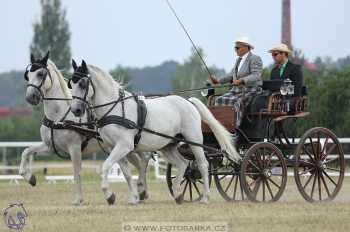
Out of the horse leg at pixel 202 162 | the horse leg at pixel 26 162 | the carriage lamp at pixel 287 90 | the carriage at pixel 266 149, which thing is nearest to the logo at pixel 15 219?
the horse leg at pixel 26 162

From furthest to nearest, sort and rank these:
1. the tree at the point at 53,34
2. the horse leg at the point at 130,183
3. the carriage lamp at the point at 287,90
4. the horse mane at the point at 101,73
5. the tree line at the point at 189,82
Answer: the tree at the point at 53,34 → the tree line at the point at 189,82 → the carriage lamp at the point at 287,90 → the horse leg at the point at 130,183 → the horse mane at the point at 101,73

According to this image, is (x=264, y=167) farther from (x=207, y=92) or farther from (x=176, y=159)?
(x=207, y=92)

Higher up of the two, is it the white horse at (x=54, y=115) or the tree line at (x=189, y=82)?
the tree line at (x=189, y=82)

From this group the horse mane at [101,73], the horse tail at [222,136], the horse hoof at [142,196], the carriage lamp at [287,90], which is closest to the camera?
the horse mane at [101,73]

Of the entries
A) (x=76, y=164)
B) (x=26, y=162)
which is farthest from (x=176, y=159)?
(x=26, y=162)

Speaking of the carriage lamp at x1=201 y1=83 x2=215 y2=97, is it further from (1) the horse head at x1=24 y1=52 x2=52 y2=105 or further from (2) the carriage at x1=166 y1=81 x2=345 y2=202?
(1) the horse head at x1=24 y1=52 x2=52 y2=105

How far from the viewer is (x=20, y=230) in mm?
10516

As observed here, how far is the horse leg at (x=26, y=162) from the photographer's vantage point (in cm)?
1406

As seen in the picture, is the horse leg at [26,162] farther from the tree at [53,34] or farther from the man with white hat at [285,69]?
the tree at [53,34]

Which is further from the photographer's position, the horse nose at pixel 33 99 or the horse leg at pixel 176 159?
the horse leg at pixel 176 159

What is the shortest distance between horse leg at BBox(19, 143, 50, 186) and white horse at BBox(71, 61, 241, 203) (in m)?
1.31

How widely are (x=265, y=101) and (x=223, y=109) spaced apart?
588 mm

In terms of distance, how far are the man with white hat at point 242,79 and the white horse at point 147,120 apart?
345 millimetres

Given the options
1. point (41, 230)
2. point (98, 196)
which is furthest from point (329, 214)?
point (98, 196)
